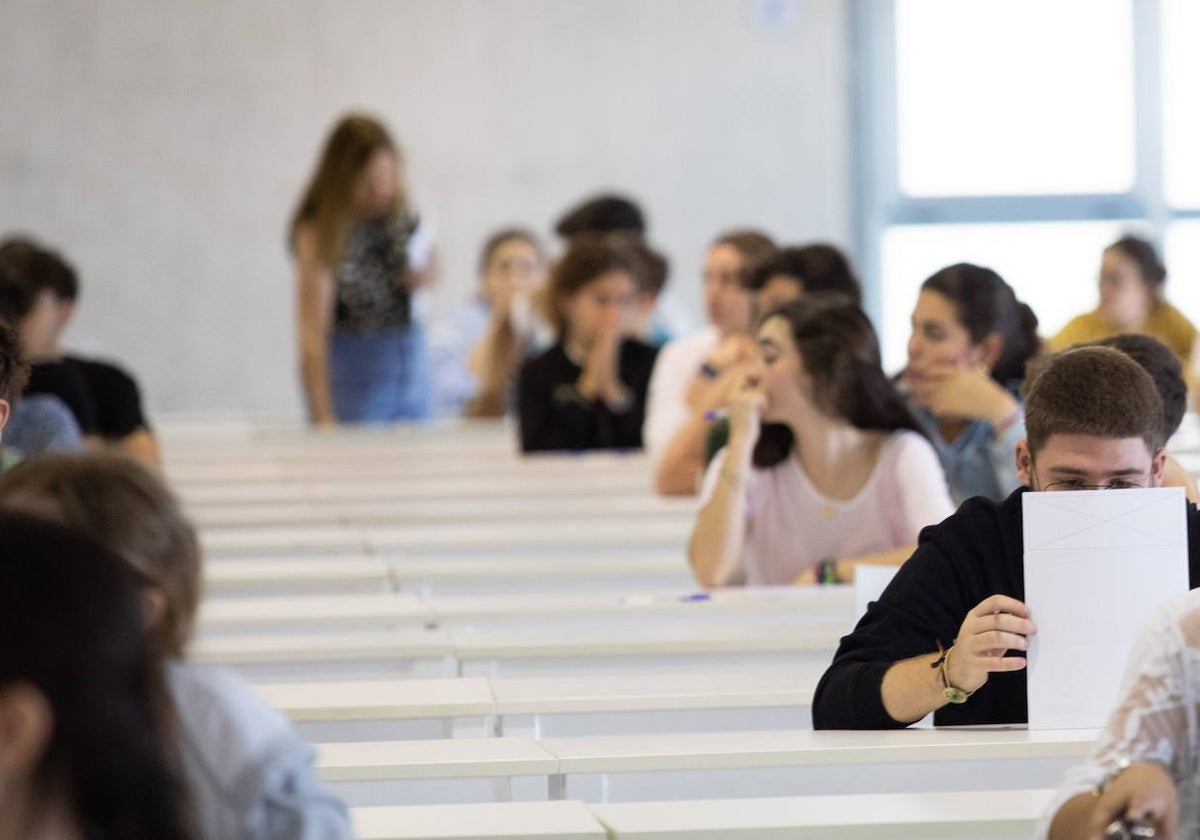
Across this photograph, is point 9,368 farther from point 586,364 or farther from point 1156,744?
point 586,364

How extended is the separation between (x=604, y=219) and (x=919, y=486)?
Answer: 12.6 feet

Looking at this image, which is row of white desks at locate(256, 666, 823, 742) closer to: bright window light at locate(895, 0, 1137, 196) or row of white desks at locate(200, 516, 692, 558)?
row of white desks at locate(200, 516, 692, 558)

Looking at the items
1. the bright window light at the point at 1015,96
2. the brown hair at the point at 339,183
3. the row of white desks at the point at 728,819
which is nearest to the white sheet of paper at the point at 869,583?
the row of white desks at the point at 728,819

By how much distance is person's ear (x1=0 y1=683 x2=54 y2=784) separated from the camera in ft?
3.65

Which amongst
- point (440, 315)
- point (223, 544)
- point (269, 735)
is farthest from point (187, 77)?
point (269, 735)

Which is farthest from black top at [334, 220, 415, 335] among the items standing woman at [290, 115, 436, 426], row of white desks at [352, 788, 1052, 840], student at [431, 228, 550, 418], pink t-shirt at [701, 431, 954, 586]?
row of white desks at [352, 788, 1052, 840]

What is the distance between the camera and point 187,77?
994cm

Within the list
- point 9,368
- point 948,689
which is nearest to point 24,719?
point 948,689

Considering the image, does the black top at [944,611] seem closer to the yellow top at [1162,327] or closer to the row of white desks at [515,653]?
the row of white desks at [515,653]

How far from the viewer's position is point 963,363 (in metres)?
3.76

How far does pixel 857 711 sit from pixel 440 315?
8046 mm

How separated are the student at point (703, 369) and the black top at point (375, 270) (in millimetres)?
1159

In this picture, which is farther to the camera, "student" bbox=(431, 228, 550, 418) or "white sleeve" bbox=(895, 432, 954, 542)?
"student" bbox=(431, 228, 550, 418)

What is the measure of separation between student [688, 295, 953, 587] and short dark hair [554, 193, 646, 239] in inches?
137
